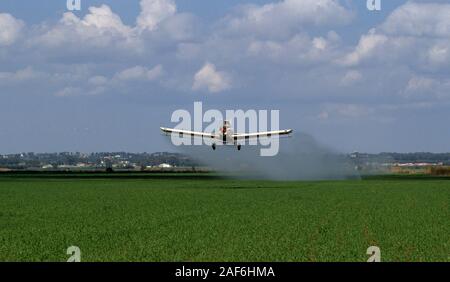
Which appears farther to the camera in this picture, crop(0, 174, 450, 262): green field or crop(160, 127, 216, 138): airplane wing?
crop(160, 127, 216, 138): airplane wing

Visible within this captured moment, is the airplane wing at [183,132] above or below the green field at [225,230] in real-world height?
above

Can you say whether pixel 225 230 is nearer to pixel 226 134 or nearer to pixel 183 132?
pixel 226 134

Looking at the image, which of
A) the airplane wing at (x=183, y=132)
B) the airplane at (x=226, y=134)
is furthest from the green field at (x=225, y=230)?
the airplane wing at (x=183, y=132)

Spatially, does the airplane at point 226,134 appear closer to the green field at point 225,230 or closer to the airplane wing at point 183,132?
the airplane wing at point 183,132

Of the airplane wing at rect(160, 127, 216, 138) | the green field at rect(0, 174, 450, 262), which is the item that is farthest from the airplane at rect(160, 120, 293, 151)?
the green field at rect(0, 174, 450, 262)

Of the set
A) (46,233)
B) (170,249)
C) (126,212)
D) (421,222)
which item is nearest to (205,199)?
(126,212)

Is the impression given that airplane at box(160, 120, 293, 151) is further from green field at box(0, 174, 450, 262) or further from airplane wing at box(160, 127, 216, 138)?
green field at box(0, 174, 450, 262)

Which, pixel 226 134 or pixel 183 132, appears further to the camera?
pixel 183 132

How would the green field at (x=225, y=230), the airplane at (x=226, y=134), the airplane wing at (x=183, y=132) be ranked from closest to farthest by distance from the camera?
the green field at (x=225, y=230) < the airplane at (x=226, y=134) < the airplane wing at (x=183, y=132)

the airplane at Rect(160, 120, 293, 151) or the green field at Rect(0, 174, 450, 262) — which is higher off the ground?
the airplane at Rect(160, 120, 293, 151)

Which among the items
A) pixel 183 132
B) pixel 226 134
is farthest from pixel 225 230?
pixel 183 132

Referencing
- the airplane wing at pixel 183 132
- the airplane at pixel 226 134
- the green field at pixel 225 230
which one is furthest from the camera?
the airplane wing at pixel 183 132

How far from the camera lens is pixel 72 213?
66.2m
